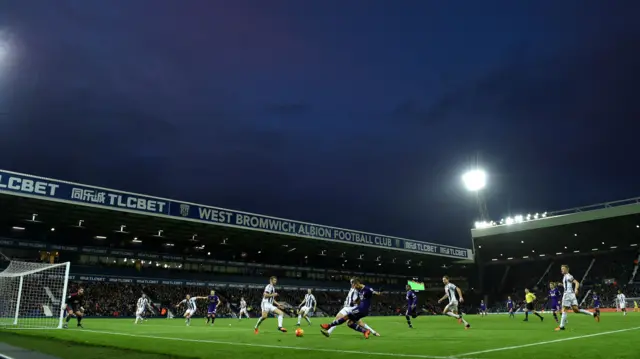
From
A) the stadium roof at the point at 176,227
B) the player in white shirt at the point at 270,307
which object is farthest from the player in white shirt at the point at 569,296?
the stadium roof at the point at 176,227

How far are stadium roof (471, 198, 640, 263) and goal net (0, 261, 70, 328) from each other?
169 ft

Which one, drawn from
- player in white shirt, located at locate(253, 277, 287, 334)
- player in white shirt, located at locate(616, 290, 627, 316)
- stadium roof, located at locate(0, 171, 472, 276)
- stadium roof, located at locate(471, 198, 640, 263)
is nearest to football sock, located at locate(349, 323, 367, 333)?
player in white shirt, located at locate(253, 277, 287, 334)

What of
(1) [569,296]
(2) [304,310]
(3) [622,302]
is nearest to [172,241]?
(2) [304,310]

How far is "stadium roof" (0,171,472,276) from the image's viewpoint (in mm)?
34531

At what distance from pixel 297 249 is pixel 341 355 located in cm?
5107

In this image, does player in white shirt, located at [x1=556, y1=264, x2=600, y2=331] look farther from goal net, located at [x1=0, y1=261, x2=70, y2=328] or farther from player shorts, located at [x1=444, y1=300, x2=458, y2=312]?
goal net, located at [x1=0, y1=261, x2=70, y2=328]

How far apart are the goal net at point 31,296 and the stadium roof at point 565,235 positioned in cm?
5138

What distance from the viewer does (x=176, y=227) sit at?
4544 centimetres

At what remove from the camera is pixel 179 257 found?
56781mm

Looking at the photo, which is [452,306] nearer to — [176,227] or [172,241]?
[176,227]

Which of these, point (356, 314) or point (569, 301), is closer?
point (356, 314)

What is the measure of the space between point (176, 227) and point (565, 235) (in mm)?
49792

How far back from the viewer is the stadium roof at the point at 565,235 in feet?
162

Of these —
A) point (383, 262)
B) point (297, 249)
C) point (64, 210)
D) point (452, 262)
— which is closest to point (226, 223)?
point (64, 210)
